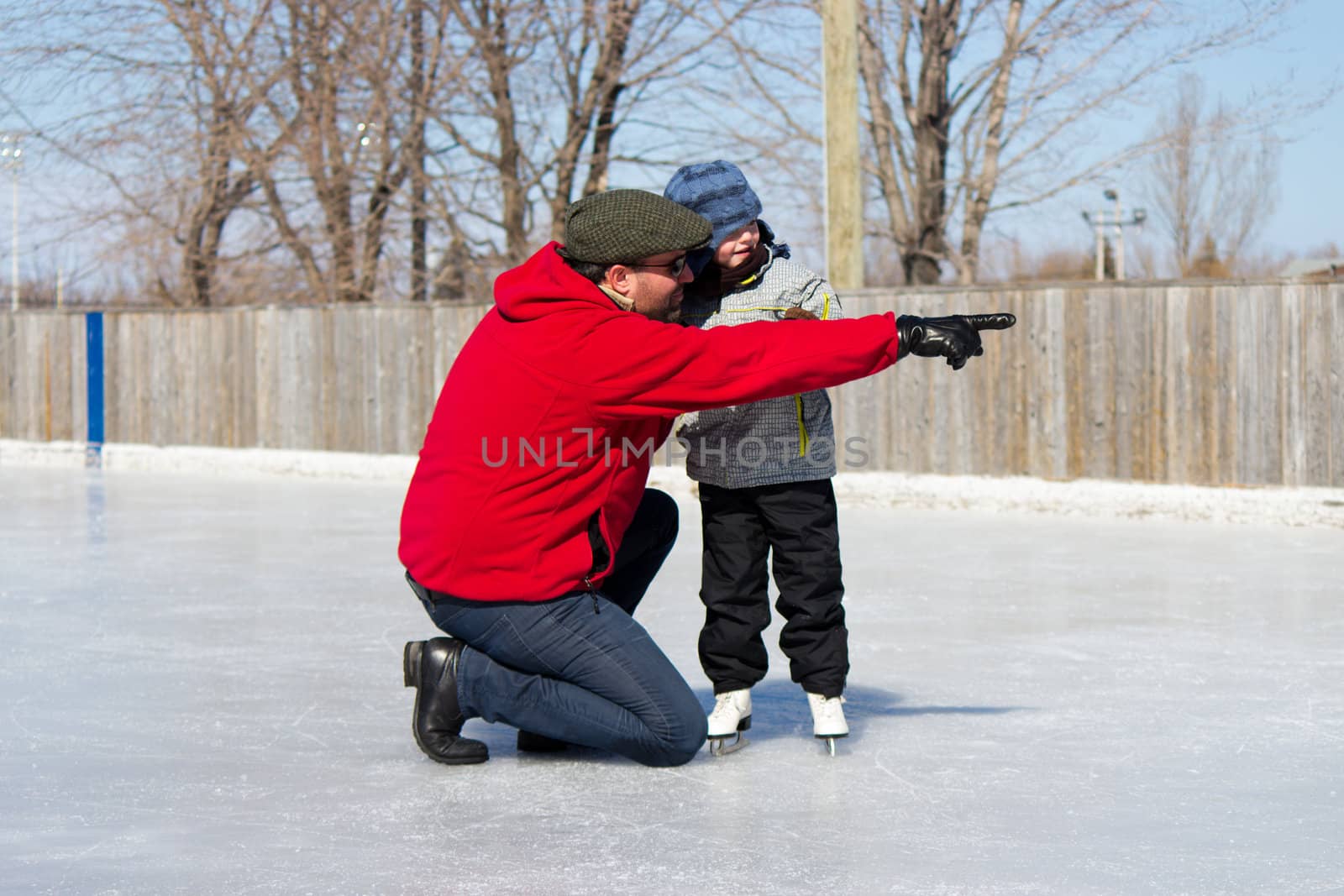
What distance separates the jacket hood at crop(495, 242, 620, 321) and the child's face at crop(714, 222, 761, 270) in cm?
33

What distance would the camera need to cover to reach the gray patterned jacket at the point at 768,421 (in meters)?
3.16

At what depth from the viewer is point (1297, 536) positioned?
7.07m

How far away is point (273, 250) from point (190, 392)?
360 cm

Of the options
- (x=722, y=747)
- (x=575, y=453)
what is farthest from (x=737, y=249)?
(x=722, y=747)

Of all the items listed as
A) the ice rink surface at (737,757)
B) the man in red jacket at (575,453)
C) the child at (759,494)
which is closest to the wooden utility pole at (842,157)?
the ice rink surface at (737,757)

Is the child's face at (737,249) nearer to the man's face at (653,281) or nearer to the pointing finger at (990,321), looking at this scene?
the man's face at (653,281)

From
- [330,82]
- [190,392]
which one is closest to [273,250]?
[330,82]

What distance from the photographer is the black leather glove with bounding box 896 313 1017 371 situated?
2783mm

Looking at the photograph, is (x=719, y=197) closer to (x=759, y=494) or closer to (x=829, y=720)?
(x=759, y=494)

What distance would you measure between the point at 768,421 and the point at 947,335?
51 cm

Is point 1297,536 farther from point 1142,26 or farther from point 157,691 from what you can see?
point 1142,26

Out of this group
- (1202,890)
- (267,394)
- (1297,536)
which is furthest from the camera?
(267,394)

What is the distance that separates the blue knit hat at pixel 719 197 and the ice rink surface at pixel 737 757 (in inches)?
43.2

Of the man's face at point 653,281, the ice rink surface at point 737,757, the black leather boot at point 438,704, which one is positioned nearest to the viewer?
the ice rink surface at point 737,757
